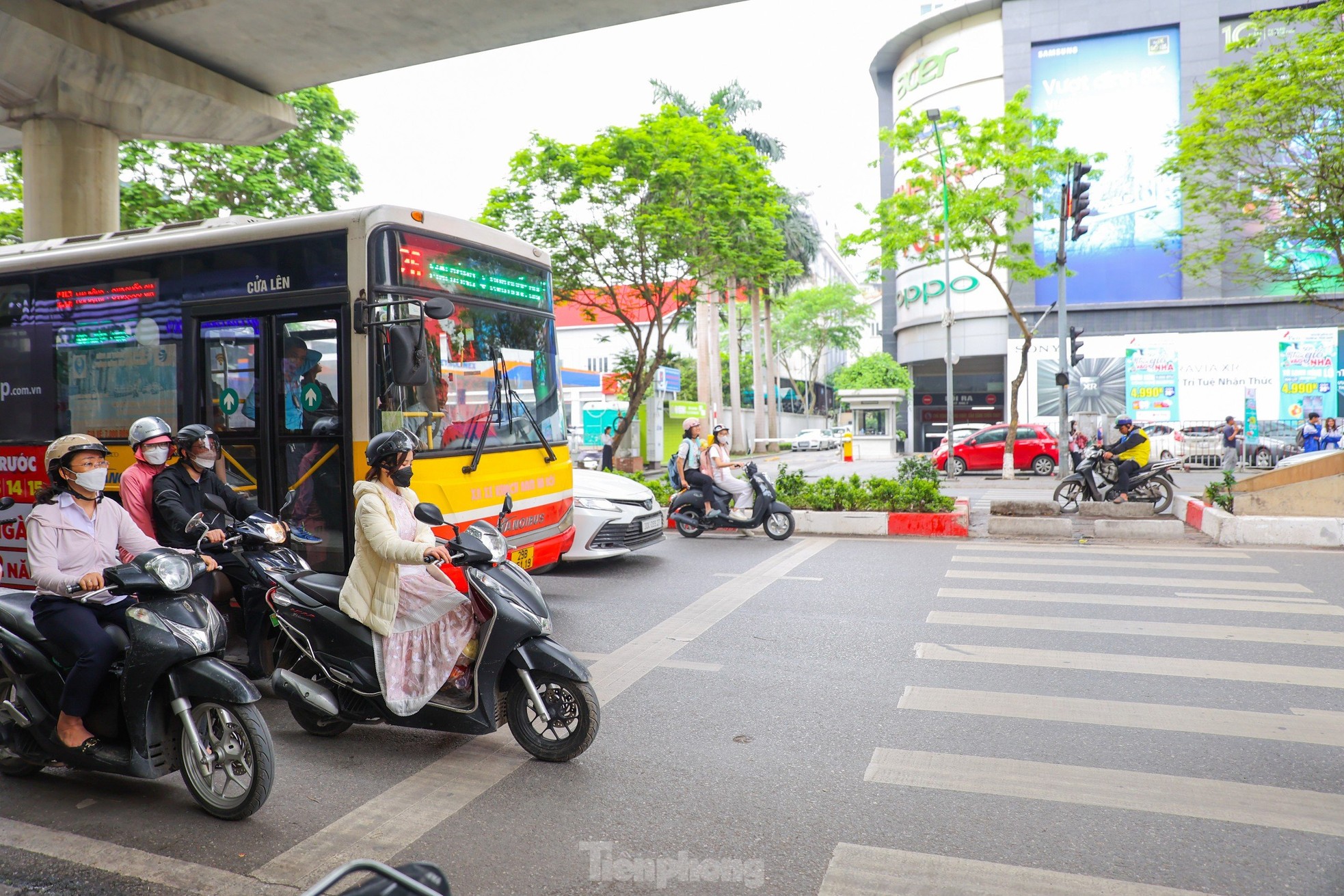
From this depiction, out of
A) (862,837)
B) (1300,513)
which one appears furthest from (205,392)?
(1300,513)

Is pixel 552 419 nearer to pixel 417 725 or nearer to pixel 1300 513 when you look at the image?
pixel 417 725

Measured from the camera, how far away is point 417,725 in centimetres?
432

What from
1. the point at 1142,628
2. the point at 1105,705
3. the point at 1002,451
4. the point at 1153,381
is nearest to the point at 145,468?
the point at 1105,705

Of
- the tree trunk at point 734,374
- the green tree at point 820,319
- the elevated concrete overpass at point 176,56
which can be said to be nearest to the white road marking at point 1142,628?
the elevated concrete overpass at point 176,56

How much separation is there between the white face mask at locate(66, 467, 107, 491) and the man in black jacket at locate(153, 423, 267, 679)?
2.89ft

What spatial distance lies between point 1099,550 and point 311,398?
9.04m

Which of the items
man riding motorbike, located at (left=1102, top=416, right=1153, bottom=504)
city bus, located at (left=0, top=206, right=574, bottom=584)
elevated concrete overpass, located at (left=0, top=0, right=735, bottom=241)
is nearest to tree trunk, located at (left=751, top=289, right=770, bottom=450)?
man riding motorbike, located at (left=1102, top=416, right=1153, bottom=504)

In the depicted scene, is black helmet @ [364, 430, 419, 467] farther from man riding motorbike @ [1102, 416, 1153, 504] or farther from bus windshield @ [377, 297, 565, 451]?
man riding motorbike @ [1102, 416, 1153, 504]

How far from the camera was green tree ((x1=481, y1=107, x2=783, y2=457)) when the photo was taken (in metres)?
15.5

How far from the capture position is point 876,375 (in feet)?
185

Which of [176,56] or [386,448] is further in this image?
[176,56]

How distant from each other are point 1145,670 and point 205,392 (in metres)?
6.93

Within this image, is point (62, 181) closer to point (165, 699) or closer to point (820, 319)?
point (165, 699)

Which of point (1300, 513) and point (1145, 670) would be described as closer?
point (1145, 670)
